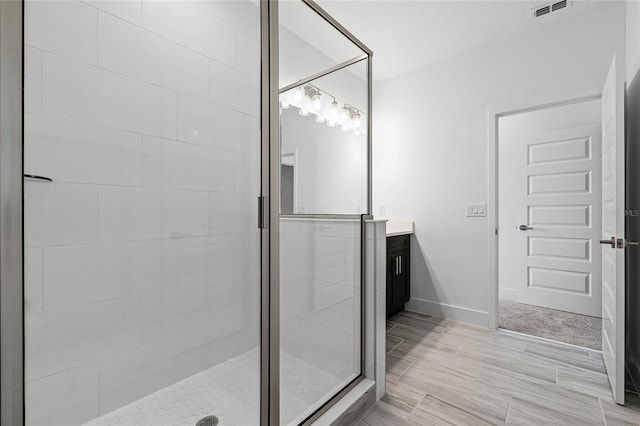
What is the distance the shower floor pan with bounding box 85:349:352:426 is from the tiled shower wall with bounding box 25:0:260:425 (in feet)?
0.12

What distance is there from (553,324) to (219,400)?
3.12m

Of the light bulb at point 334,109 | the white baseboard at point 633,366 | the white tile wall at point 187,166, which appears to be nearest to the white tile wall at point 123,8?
the white tile wall at point 187,166

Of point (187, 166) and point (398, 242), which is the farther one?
point (398, 242)

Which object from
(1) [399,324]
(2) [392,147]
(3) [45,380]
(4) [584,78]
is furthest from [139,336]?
(4) [584,78]

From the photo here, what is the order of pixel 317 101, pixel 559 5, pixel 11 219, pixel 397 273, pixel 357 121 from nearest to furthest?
pixel 11 219 → pixel 317 101 → pixel 357 121 → pixel 559 5 → pixel 397 273

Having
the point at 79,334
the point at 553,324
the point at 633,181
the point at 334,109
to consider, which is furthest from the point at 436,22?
the point at 79,334

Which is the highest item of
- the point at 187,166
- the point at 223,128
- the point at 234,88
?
the point at 234,88

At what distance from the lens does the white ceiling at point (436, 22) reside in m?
2.34

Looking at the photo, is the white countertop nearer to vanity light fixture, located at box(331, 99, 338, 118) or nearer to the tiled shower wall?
vanity light fixture, located at box(331, 99, 338, 118)

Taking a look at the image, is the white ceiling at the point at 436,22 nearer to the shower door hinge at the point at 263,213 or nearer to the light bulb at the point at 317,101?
the light bulb at the point at 317,101

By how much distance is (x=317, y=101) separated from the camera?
155 centimetres

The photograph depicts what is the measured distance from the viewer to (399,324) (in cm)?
291

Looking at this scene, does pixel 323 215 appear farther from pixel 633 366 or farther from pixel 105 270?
pixel 633 366

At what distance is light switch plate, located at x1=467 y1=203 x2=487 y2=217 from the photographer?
9.30 ft
